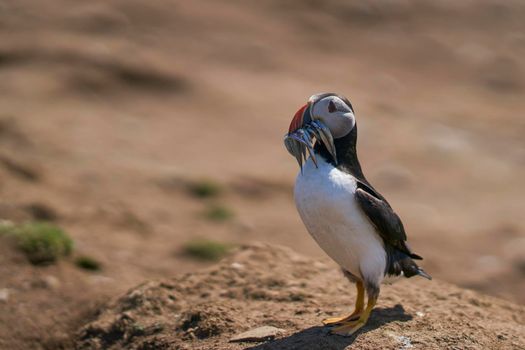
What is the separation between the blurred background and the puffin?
3621 mm

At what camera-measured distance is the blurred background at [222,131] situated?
13.1m

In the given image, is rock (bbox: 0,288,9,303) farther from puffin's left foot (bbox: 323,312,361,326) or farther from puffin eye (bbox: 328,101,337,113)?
puffin eye (bbox: 328,101,337,113)

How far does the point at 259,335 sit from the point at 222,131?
1317cm

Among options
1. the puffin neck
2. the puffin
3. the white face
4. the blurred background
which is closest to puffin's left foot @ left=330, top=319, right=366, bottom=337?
the puffin

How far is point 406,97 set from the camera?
23.1 meters

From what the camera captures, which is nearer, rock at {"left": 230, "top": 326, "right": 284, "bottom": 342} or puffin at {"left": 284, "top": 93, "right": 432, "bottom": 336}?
puffin at {"left": 284, "top": 93, "right": 432, "bottom": 336}

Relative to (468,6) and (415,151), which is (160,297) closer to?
(415,151)

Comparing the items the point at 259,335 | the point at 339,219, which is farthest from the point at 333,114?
the point at 259,335

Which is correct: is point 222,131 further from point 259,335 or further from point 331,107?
point 331,107

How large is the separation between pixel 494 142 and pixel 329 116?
14.8 m

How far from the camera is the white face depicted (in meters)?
6.99

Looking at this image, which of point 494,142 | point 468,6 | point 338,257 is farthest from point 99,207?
point 468,6

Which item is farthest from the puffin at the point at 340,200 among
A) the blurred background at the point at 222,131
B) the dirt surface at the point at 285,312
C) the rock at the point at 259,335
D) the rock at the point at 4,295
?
the rock at the point at 4,295

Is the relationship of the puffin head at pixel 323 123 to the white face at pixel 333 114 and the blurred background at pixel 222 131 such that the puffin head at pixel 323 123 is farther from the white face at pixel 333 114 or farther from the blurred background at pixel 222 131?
the blurred background at pixel 222 131
